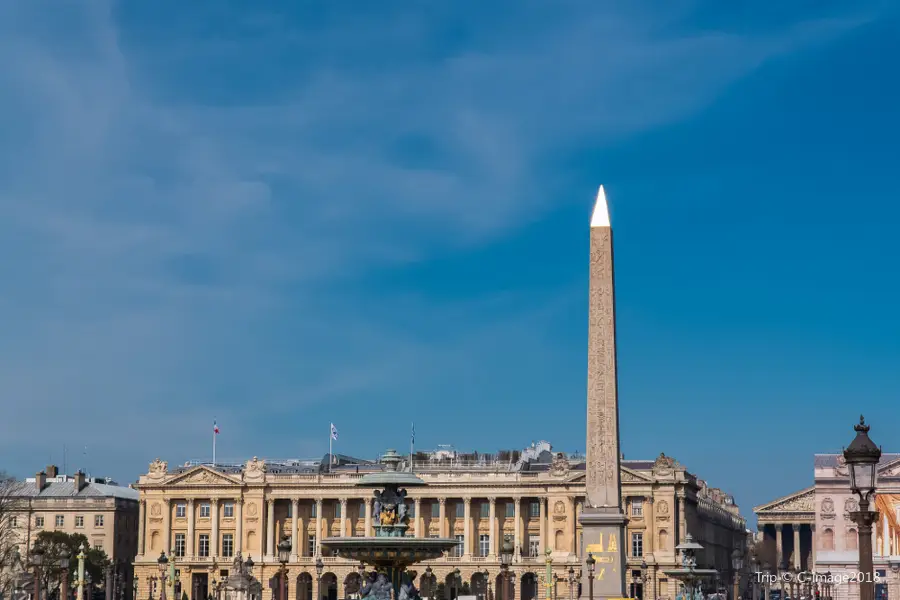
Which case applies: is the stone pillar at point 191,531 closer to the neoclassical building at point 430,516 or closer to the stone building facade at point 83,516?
the neoclassical building at point 430,516

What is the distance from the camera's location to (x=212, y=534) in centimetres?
12475

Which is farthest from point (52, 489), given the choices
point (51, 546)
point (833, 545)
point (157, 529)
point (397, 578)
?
point (397, 578)

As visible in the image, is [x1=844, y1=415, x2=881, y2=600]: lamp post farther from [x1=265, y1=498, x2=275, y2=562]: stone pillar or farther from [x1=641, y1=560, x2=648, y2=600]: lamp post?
[x1=265, y1=498, x2=275, y2=562]: stone pillar

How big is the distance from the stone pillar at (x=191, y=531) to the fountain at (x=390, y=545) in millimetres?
100306

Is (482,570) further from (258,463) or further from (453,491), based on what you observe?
(258,463)

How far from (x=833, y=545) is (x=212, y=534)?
50722mm

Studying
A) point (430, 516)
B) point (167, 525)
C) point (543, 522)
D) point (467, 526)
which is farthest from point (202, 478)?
point (543, 522)

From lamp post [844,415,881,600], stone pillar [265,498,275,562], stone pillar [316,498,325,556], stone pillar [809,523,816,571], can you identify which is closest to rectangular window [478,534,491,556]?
stone pillar [316,498,325,556]

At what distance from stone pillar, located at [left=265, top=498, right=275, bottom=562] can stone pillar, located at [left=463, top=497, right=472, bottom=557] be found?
16001 mm

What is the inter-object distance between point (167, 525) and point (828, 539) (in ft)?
178

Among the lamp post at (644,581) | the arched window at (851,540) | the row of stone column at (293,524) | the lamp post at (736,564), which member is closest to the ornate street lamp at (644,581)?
the lamp post at (644,581)

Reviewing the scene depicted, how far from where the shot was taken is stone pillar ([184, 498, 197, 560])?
410 feet

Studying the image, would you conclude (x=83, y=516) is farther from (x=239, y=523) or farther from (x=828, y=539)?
(x=828, y=539)

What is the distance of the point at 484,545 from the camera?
12200 cm
